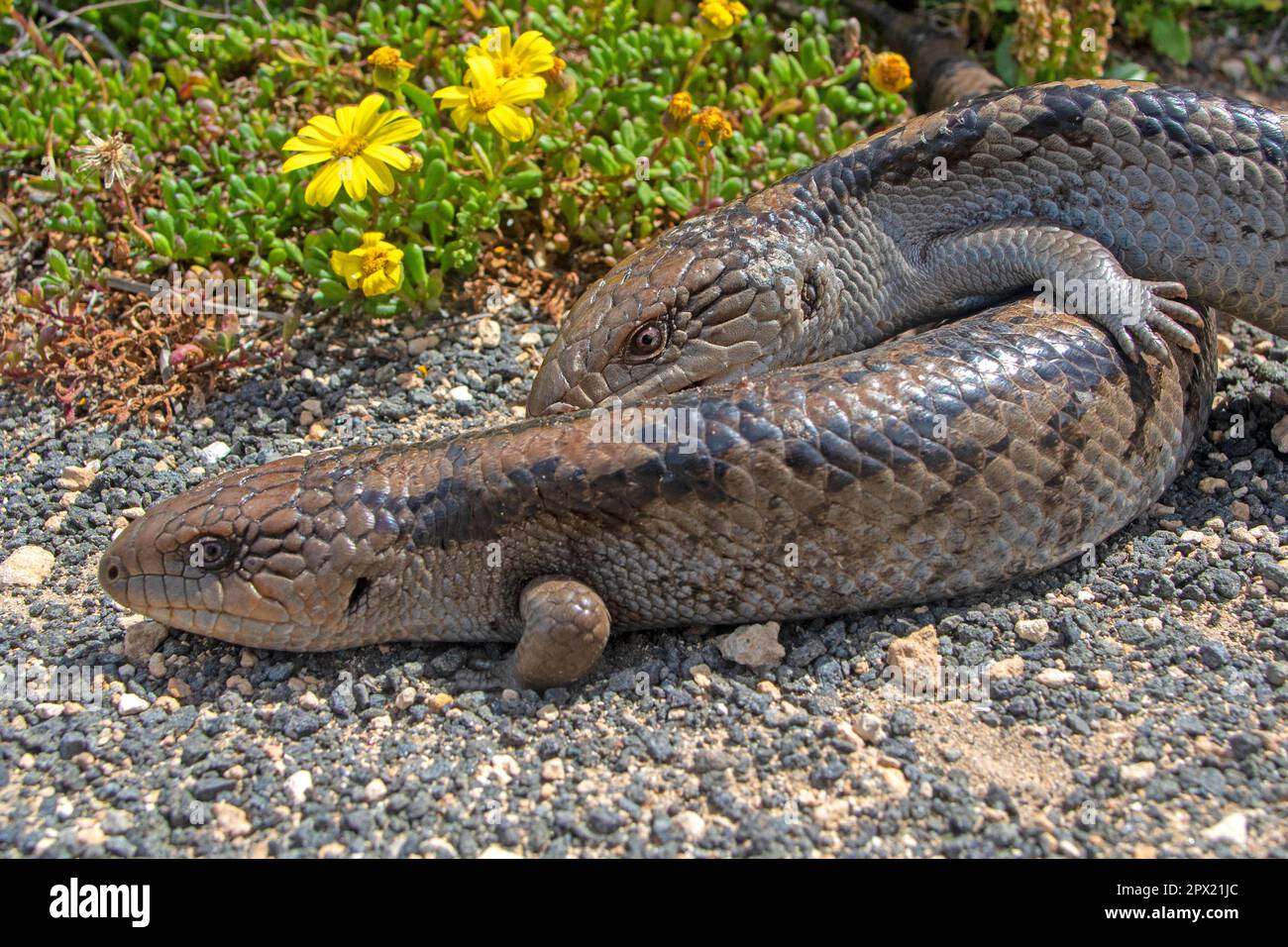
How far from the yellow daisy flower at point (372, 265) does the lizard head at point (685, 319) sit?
862 millimetres

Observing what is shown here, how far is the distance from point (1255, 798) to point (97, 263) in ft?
17.4

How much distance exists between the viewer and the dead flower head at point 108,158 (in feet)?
17.3

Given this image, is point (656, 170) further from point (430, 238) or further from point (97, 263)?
point (97, 263)

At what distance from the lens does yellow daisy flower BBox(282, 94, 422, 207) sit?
4.85 metres

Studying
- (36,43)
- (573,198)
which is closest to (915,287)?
(573,198)

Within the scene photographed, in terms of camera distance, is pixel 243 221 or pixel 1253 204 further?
pixel 243 221

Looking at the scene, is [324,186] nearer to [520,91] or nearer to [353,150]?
[353,150]

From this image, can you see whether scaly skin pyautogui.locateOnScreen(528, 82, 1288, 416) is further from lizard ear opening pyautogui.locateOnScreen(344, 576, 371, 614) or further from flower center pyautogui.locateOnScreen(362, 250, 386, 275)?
lizard ear opening pyautogui.locateOnScreen(344, 576, 371, 614)

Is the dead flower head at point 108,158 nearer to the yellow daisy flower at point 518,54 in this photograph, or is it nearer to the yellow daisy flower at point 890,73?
the yellow daisy flower at point 518,54

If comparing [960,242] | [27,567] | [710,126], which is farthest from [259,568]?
[960,242]

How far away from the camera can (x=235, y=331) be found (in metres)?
5.29

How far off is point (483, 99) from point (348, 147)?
0.60m

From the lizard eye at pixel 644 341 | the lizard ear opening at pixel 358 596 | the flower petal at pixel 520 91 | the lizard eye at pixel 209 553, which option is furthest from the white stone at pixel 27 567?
the flower petal at pixel 520 91

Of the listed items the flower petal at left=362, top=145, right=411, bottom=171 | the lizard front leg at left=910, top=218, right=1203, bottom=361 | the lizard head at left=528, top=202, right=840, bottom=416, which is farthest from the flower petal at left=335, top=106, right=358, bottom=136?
the lizard front leg at left=910, top=218, right=1203, bottom=361
